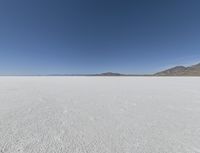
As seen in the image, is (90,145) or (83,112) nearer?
(90,145)

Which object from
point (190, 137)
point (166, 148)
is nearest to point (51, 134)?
point (166, 148)

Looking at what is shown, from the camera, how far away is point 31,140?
6.59 ft

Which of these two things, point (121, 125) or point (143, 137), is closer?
point (143, 137)

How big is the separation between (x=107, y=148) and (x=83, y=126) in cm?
87

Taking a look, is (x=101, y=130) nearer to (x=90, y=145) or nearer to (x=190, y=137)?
(x=90, y=145)

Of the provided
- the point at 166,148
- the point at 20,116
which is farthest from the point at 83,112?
the point at 166,148

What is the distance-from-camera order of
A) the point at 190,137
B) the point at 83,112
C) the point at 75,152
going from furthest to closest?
1. the point at 83,112
2. the point at 190,137
3. the point at 75,152

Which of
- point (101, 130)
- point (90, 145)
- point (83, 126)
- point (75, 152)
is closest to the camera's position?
point (75, 152)

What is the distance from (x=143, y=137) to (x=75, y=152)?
112 centimetres

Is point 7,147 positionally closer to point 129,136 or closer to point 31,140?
point 31,140

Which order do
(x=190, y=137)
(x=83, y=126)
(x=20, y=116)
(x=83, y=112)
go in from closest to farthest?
(x=190, y=137) → (x=83, y=126) → (x=20, y=116) → (x=83, y=112)

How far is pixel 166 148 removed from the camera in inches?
72.2

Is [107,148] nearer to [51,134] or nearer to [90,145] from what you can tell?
[90,145]

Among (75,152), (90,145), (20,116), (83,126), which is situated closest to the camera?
(75,152)
